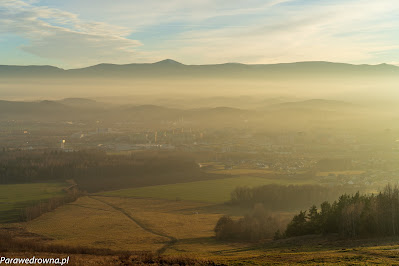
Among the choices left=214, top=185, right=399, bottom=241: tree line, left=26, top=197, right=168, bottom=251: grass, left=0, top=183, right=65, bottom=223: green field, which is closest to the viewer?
left=214, top=185, right=399, bottom=241: tree line

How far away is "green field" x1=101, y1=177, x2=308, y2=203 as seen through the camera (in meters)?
68.2

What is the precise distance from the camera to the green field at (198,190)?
68188mm

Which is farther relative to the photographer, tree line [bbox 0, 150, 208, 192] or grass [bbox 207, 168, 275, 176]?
grass [bbox 207, 168, 275, 176]

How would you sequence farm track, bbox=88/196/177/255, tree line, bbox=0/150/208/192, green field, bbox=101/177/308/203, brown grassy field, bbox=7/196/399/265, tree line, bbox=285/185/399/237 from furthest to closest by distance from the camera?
tree line, bbox=0/150/208/192, green field, bbox=101/177/308/203, farm track, bbox=88/196/177/255, tree line, bbox=285/185/399/237, brown grassy field, bbox=7/196/399/265

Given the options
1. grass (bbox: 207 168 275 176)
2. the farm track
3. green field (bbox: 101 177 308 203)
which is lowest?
the farm track

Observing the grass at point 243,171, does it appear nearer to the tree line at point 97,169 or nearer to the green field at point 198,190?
the tree line at point 97,169

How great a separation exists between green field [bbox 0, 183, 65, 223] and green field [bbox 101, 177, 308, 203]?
411 inches

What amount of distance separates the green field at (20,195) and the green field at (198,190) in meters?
10.4

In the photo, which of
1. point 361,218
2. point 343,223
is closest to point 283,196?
point 343,223

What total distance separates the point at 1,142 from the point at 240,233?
112489mm

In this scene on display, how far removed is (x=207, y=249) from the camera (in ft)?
130

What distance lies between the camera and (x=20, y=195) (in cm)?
6725

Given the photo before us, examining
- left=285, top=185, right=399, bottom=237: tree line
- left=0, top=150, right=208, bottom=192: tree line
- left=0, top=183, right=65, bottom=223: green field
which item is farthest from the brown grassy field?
left=0, top=150, right=208, bottom=192: tree line

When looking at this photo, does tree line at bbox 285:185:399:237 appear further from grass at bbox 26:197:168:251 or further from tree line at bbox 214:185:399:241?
grass at bbox 26:197:168:251
